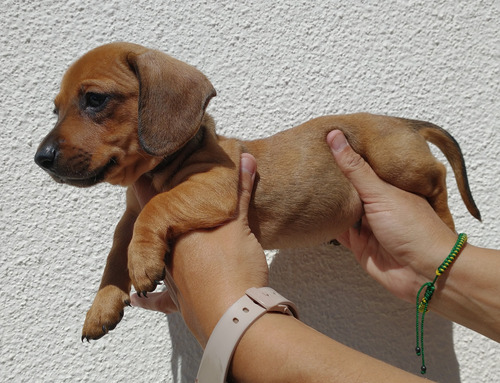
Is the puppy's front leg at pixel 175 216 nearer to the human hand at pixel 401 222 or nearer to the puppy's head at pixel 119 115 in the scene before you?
the puppy's head at pixel 119 115

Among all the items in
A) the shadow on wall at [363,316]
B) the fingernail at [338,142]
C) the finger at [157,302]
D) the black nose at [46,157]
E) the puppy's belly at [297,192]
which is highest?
the fingernail at [338,142]

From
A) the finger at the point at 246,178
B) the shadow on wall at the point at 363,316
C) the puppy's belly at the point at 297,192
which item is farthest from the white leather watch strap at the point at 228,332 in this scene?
the shadow on wall at the point at 363,316

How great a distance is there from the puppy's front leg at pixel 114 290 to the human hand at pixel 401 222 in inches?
48.0

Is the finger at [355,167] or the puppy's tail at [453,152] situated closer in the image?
the finger at [355,167]

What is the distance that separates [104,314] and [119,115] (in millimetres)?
941

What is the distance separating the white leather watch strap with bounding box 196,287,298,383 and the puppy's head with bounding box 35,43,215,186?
0.75 metres

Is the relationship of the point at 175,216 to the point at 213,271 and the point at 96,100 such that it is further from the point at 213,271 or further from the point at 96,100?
the point at 96,100

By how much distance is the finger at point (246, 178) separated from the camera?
211 centimetres

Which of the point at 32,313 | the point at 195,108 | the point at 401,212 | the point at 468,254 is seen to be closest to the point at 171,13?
the point at 195,108

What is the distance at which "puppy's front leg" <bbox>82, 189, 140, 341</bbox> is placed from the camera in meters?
2.04

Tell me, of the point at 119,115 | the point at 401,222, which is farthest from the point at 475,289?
the point at 119,115

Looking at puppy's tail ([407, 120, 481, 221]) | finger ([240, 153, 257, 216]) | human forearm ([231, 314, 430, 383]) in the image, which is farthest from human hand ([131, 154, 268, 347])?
puppy's tail ([407, 120, 481, 221])

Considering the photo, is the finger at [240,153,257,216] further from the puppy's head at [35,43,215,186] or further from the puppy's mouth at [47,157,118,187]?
the puppy's mouth at [47,157,118,187]

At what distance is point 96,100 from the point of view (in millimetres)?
1935
